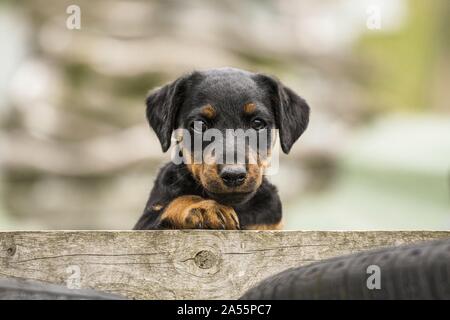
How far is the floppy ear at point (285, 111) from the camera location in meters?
3.87

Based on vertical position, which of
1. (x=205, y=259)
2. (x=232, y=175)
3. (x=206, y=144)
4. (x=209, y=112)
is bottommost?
(x=205, y=259)

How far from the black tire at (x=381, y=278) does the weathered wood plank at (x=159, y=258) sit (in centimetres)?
73

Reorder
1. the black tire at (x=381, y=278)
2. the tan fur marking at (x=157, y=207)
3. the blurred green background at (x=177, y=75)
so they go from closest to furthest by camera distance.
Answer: the black tire at (x=381, y=278) → the tan fur marking at (x=157, y=207) → the blurred green background at (x=177, y=75)

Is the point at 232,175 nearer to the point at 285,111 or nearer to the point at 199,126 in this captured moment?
the point at 199,126

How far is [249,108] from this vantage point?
3.63 m

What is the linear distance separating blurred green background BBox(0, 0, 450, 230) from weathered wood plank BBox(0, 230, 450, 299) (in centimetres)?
777

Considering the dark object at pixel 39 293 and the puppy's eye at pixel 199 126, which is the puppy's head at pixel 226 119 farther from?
the dark object at pixel 39 293

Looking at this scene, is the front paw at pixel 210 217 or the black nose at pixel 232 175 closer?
the front paw at pixel 210 217

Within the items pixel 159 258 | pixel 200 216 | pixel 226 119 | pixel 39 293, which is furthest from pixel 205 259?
pixel 226 119

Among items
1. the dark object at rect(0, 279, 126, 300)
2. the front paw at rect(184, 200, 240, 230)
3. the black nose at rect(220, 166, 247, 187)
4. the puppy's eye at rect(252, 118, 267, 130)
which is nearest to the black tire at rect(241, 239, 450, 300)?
the dark object at rect(0, 279, 126, 300)

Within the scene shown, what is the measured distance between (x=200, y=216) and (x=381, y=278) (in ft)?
4.66

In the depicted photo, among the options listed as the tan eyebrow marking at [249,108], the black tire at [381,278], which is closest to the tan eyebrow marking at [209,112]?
the tan eyebrow marking at [249,108]
